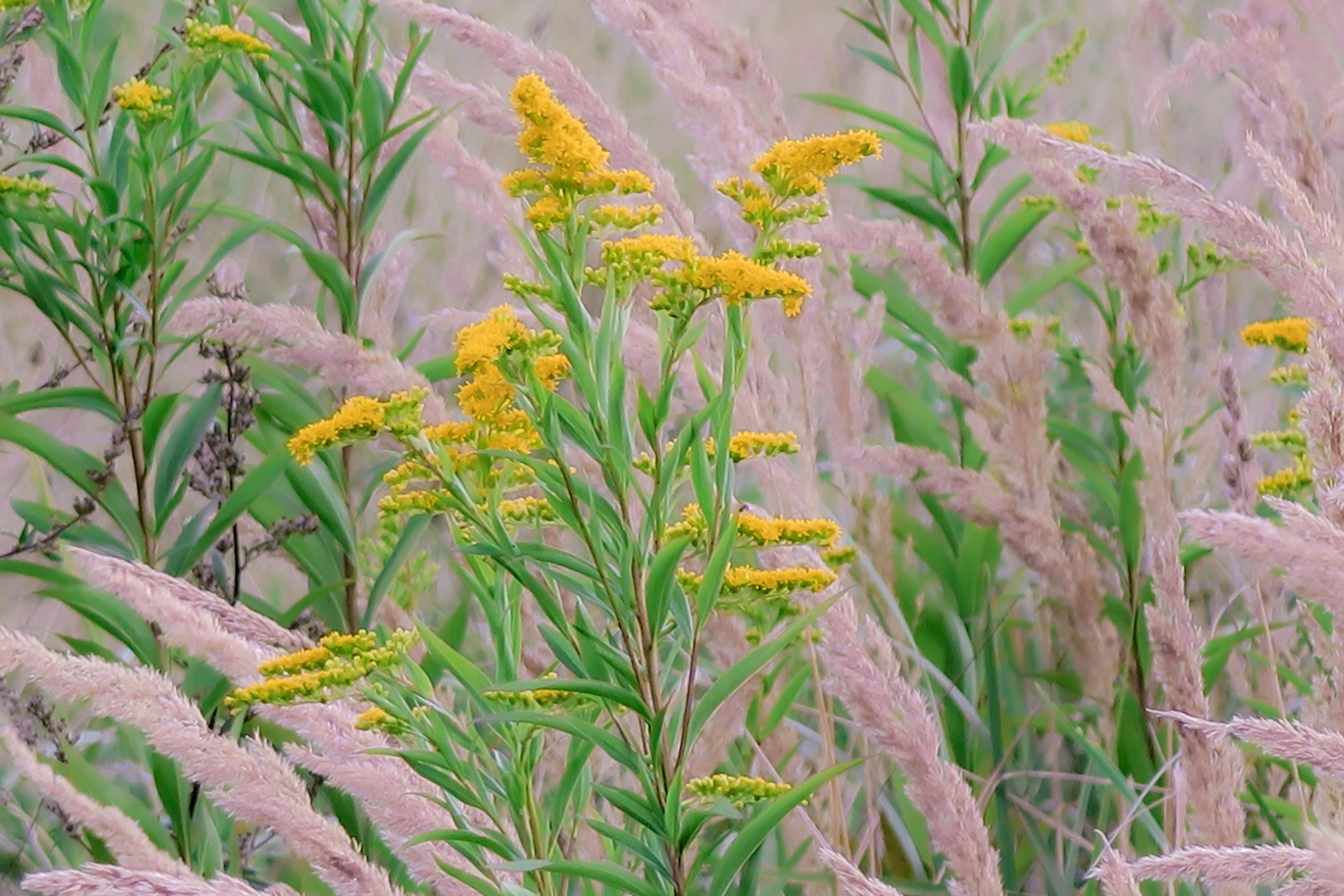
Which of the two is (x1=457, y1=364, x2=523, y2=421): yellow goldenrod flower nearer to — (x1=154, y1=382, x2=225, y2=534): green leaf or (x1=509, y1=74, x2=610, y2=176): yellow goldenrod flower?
(x1=509, y1=74, x2=610, y2=176): yellow goldenrod flower

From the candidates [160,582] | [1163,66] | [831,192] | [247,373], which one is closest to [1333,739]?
[160,582]

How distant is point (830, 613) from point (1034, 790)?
55cm

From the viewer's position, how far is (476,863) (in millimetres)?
705

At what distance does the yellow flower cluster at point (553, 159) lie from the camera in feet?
2.11

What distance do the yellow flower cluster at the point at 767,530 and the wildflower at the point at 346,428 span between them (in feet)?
0.50

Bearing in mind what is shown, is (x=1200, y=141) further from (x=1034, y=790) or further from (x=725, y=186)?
(x=725, y=186)

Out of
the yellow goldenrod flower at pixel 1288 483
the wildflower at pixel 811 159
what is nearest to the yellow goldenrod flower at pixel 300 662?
the wildflower at pixel 811 159

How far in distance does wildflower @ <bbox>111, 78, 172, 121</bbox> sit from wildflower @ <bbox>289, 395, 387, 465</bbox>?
515mm

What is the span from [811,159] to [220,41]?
59 cm

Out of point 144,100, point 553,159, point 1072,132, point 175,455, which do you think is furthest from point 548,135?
point 1072,132

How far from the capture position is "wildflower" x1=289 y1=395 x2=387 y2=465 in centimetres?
64

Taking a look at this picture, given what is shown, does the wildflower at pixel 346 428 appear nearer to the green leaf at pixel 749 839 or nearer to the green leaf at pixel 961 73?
the green leaf at pixel 749 839

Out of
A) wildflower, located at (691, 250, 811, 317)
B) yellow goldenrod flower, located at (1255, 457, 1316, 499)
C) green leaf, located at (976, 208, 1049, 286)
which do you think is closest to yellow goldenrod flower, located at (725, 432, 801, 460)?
wildflower, located at (691, 250, 811, 317)

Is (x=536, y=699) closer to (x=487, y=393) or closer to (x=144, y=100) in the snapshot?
(x=487, y=393)
